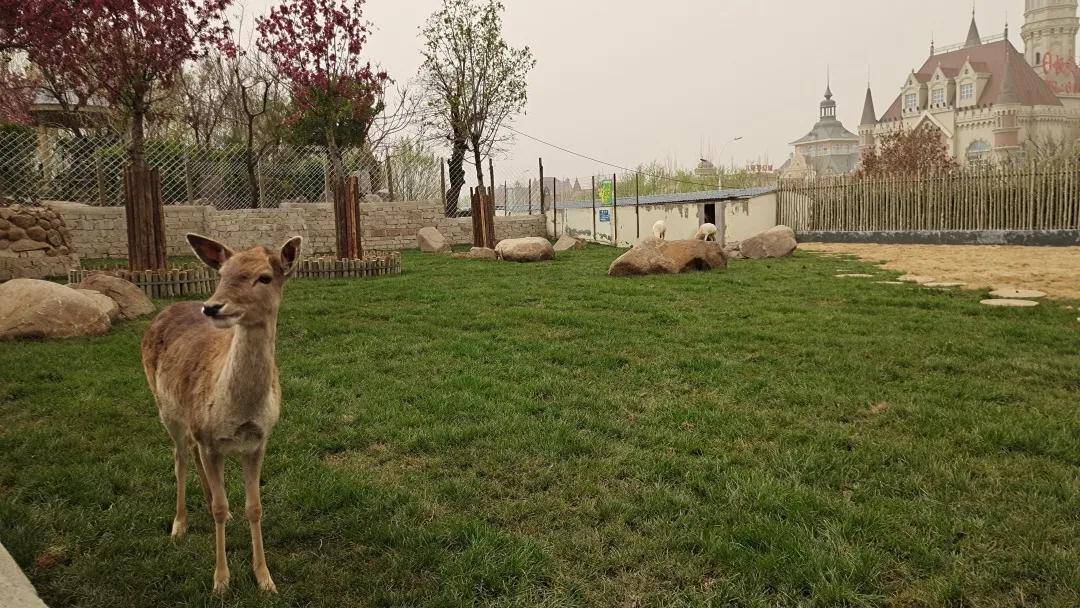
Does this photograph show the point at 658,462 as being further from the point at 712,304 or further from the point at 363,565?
the point at 712,304

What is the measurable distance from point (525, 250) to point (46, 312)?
984cm

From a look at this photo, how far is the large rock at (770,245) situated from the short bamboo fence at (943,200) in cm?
657

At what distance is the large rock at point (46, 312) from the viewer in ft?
23.0

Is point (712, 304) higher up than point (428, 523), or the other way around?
point (712, 304)

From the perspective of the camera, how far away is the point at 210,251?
106 inches

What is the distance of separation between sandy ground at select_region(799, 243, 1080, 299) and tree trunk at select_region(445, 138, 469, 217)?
13.5 m

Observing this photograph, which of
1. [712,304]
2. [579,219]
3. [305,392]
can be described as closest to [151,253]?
[305,392]

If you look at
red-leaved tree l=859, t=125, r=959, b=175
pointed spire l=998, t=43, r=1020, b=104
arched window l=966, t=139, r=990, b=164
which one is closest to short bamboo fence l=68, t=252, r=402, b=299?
red-leaved tree l=859, t=125, r=959, b=175

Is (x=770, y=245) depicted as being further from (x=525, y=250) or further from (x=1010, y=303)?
(x=1010, y=303)

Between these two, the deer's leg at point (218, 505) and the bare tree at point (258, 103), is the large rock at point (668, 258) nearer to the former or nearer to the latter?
the deer's leg at point (218, 505)

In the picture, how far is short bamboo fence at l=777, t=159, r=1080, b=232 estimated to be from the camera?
56.5ft

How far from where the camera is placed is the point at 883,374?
5.55 metres

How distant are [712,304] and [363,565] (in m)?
7.05

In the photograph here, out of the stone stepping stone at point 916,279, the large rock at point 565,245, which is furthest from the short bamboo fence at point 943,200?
the stone stepping stone at point 916,279
